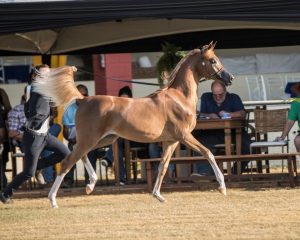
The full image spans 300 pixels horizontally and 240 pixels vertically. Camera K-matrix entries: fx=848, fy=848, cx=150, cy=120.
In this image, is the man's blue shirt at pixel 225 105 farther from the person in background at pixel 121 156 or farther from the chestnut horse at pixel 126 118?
the chestnut horse at pixel 126 118

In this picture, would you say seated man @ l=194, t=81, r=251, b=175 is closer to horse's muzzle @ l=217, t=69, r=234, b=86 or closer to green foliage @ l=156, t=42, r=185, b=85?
green foliage @ l=156, t=42, r=185, b=85

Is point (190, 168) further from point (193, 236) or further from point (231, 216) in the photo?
point (193, 236)

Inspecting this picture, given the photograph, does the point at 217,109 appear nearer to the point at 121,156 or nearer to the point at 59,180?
the point at 121,156

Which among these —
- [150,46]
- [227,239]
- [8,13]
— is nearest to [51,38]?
[150,46]

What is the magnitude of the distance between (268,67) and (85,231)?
9348 millimetres

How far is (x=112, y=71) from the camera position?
2019cm

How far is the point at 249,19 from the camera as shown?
37.2 ft

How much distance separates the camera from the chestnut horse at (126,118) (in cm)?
1061

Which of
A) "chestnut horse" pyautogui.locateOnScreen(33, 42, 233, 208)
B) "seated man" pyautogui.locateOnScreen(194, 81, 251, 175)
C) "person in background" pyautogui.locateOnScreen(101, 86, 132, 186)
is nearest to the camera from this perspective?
"chestnut horse" pyautogui.locateOnScreen(33, 42, 233, 208)

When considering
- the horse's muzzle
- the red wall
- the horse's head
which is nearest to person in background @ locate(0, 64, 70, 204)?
the horse's head

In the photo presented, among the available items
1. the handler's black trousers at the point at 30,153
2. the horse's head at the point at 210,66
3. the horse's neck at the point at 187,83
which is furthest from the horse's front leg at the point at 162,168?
the handler's black trousers at the point at 30,153

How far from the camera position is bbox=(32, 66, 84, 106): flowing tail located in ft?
35.2

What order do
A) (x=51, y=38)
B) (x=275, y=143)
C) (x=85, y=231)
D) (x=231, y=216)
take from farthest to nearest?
(x=51, y=38)
(x=275, y=143)
(x=231, y=216)
(x=85, y=231)

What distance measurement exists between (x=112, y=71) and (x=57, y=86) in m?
9.45
